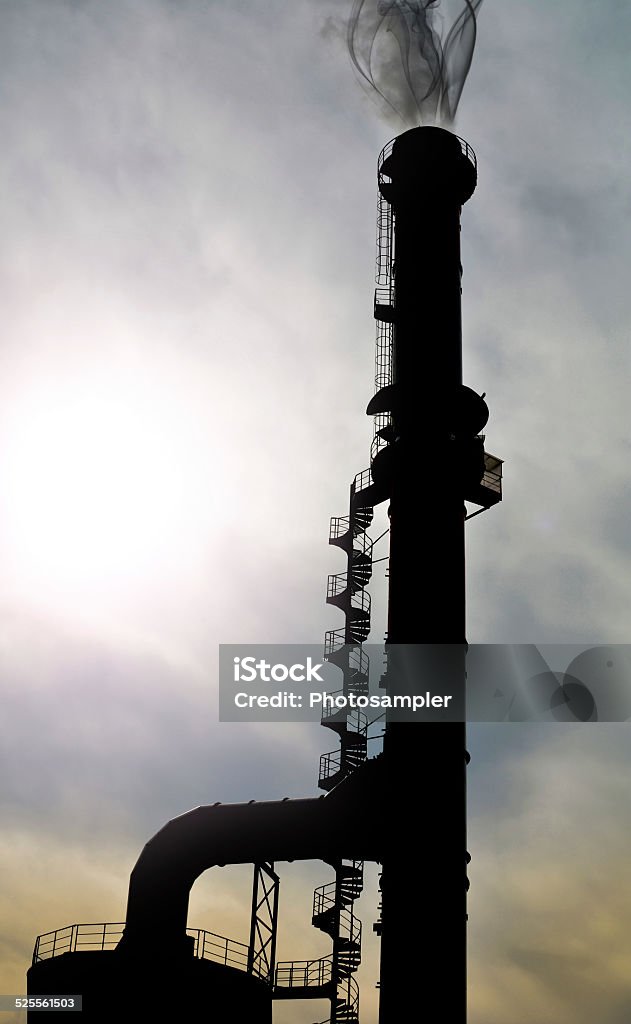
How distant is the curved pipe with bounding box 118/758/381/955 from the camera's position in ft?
78.6

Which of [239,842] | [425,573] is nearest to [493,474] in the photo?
[425,573]

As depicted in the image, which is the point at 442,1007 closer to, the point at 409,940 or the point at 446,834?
the point at 409,940

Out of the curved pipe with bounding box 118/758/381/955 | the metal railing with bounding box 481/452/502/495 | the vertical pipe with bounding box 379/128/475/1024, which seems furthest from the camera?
the metal railing with bounding box 481/452/502/495

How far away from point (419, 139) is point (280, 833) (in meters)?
21.2

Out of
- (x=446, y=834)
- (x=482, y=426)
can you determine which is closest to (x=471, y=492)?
(x=482, y=426)

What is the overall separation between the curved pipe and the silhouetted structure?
1.3 inches

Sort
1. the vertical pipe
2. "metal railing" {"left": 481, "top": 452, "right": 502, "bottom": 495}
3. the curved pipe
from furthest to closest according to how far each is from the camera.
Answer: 1. "metal railing" {"left": 481, "top": 452, "right": 502, "bottom": 495}
2. the curved pipe
3. the vertical pipe

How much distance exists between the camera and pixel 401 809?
24047 mm

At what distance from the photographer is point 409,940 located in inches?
898

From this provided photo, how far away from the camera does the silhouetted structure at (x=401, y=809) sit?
2288 centimetres

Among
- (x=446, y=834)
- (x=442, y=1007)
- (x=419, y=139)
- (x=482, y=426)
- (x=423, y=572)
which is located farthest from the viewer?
(x=419, y=139)

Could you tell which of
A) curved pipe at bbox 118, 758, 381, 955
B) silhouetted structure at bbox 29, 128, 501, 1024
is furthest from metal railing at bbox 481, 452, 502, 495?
curved pipe at bbox 118, 758, 381, 955

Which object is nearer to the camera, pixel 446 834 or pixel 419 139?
pixel 446 834

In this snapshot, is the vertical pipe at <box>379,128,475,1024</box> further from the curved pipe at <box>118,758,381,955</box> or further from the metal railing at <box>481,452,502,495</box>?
the metal railing at <box>481,452,502,495</box>
